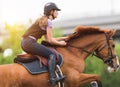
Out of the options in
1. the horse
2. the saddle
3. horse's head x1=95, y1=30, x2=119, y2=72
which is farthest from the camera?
horse's head x1=95, y1=30, x2=119, y2=72

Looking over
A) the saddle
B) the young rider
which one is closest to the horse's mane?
the young rider

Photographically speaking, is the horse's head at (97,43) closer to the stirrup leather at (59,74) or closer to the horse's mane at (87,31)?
the horse's mane at (87,31)

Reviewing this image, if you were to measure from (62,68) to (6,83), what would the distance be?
107 cm

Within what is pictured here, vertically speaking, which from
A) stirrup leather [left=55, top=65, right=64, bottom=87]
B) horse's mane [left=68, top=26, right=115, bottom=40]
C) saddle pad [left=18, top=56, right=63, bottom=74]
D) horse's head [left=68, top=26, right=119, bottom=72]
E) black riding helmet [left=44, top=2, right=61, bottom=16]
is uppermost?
black riding helmet [left=44, top=2, right=61, bottom=16]

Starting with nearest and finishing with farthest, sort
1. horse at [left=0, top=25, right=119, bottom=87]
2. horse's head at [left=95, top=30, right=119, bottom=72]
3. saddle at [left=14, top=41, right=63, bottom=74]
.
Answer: horse at [left=0, top=25, right=119, bottom=87] → saddle at [left=14, top=41, right=63, bottom=74] → horse's head at [left=95, top=30, right=119, bottom=72]

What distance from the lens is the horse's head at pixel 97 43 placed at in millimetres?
10320

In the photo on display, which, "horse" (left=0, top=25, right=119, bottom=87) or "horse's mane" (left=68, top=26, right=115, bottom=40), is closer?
"horse" (left=0, top=25, right=119, bottom=87)

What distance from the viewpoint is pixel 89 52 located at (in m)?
10.4

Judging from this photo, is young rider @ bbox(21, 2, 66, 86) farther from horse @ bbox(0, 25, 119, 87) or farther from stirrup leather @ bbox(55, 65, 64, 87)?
horse @ bbox(0, 25, 119, 87)

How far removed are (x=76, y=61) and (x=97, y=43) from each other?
1.93 feet

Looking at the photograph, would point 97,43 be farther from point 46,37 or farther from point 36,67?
point 36,67

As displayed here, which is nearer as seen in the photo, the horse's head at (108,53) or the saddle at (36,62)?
the saddle at (36,62)

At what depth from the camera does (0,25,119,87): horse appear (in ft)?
32.1

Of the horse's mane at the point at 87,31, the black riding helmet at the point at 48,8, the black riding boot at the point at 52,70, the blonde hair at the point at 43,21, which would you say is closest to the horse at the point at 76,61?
the horse's mane at the point at 87,31
